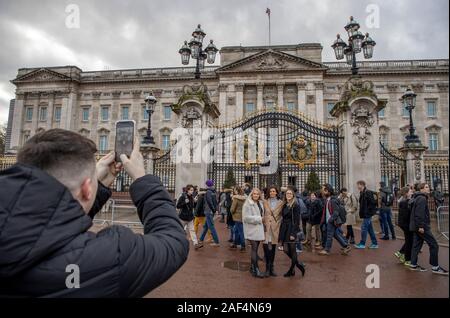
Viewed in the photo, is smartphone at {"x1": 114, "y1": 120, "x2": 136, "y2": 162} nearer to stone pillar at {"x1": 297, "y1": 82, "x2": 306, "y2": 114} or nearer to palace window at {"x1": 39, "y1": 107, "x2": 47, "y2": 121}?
stone pillar at {"x1": 297, "y1": 82, "x2": 306, "y2": 114}

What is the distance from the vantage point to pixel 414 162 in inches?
514

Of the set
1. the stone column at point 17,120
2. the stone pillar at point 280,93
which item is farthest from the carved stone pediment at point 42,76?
the stone pillar at point 280,93

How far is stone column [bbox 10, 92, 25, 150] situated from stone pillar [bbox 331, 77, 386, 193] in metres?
47.9

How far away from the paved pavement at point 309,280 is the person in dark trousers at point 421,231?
0.61 feet

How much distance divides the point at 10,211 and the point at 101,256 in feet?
1.13

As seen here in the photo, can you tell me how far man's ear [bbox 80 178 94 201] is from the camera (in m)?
1.31

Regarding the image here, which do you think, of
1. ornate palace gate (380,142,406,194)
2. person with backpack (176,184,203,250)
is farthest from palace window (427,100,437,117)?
person with backpack (176,184,203,250)

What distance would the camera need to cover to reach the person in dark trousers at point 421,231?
5.61 meters

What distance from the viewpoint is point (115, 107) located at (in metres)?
44.9

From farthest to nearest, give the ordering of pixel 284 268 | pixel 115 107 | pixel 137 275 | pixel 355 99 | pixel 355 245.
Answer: pixel 115 107 < pixel 355 99 < pixel 355 245 < pixel 284 268 < pixel 137 275

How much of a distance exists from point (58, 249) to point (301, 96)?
40.3 metres

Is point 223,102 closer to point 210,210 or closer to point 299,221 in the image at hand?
point 210,210

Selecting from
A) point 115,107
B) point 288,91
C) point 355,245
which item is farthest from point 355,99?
point 115,107
